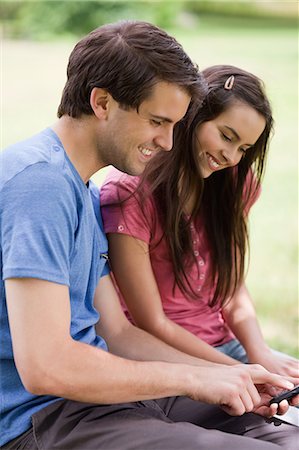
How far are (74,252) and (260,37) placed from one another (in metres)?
10.6

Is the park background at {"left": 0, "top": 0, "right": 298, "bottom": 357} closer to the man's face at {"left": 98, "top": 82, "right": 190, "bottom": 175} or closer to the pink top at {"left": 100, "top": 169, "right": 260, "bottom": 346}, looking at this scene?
the pink top at {"left": 100, "top": 169, "right": 260, "bottom": 346}

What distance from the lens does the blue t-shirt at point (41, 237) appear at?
179cm

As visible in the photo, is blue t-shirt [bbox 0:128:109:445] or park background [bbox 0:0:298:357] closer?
blue t-shirt [bbox 0:128:109:445]

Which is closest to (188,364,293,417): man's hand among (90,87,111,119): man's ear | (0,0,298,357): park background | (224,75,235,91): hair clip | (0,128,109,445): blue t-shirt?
(0,128,109,445): blue t-shirt

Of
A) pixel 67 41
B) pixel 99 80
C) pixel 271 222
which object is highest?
pixel 99 80

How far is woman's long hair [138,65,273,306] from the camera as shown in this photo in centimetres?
249

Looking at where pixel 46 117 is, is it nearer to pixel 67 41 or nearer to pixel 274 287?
pixel 67 41

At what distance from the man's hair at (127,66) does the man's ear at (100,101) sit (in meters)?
0.01

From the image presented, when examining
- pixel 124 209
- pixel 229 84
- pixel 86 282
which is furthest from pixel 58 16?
pixel 86 282

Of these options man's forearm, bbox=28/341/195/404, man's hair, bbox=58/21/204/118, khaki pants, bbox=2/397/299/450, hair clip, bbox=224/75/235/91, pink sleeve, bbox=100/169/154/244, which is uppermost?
man's hair, bbox=58/21/204/118

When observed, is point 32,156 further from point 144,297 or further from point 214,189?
point 214,189

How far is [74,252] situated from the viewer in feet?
6.44

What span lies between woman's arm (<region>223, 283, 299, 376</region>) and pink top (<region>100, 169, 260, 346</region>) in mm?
41

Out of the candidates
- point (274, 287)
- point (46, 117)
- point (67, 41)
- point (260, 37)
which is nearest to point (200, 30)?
point (260, 37)
